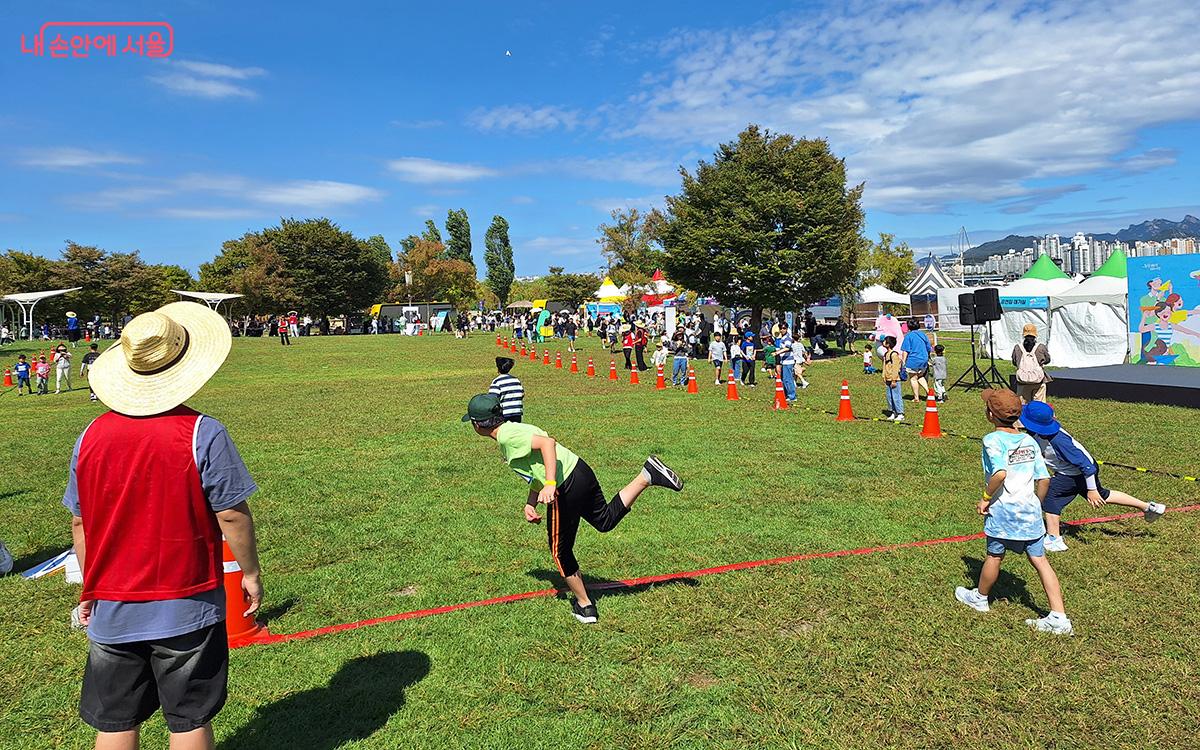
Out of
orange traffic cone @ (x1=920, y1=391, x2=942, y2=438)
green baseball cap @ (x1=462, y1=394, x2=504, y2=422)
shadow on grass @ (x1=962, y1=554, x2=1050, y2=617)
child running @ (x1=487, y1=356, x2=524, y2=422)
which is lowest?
shadow on grass @ (x1=962, y1=554, x2=1050, y2=617)

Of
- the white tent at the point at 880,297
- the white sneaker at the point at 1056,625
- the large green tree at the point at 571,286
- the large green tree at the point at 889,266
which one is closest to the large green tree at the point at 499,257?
the large green tree at the point at 571,286

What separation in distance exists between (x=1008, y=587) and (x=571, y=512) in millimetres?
3224

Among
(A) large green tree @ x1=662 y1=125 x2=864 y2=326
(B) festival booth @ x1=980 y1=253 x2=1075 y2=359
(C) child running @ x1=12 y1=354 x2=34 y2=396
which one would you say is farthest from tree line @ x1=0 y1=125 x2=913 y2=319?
(C) child running @ x1=12 y1=354 x2=34 y2=396

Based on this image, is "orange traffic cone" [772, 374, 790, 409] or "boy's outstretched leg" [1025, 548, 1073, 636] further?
"orange traffic cone" [772, 374, 790, 409]

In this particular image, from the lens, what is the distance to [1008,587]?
5258mm

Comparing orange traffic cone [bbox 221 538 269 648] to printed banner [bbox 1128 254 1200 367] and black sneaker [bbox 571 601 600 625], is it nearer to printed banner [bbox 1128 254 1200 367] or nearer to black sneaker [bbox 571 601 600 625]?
black sneaker [bbox 571 601 600 625]

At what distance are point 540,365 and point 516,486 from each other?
19.2m

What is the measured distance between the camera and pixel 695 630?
15.3ft

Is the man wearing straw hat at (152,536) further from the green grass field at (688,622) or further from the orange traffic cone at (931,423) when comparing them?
the orange traffic cone at (931,423)

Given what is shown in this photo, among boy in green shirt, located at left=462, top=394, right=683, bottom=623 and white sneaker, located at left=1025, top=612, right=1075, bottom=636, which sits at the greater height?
boy in green shirt, located at left=462, top=394, right=683, bottom=623

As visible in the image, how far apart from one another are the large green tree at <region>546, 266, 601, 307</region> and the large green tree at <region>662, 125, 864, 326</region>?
62063 millimetres

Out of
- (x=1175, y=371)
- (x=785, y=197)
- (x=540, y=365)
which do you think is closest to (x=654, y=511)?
(x=1175, y=371)

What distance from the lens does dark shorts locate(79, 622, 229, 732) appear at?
2.56 m

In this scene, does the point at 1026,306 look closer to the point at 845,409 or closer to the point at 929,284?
the point at 845,409
